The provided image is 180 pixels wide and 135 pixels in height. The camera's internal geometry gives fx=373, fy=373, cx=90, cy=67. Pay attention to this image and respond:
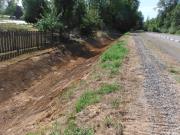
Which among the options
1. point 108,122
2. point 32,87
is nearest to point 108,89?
point 108,122

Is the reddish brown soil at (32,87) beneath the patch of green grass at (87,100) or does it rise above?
beneath

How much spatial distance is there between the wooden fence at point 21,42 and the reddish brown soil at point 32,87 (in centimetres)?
94

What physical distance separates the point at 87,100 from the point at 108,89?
1.15 meters

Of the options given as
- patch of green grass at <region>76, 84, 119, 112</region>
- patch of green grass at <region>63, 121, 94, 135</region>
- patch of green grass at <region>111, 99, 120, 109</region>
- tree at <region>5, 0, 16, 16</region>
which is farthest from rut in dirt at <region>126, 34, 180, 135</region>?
tree at <region>5, 0, 16, 16</region>

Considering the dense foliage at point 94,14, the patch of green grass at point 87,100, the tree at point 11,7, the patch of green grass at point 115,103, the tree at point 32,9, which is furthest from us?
the tree at point 11,7

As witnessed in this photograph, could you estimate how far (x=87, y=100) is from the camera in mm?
8641

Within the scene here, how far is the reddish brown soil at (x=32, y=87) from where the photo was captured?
9.84m

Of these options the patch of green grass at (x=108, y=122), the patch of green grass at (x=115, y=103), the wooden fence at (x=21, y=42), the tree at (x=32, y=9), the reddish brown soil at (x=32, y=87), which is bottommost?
the reddish brown soil at (x=32, y=87)

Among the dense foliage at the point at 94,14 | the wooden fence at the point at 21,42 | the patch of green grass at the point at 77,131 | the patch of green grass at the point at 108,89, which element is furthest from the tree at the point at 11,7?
the patch of green grass at the point at 77,131

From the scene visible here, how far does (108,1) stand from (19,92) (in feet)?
220

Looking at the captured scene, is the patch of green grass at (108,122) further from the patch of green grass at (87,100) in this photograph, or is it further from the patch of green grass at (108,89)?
the patch of green grass at (108,89)

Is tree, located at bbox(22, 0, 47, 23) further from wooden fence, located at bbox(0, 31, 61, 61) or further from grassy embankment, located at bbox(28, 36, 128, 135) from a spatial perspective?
grassy embankment, located at bbox(28, 36, 128, 135)

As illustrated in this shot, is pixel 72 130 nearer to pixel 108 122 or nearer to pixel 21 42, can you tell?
pixel 108 122

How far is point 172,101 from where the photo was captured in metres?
8.50
